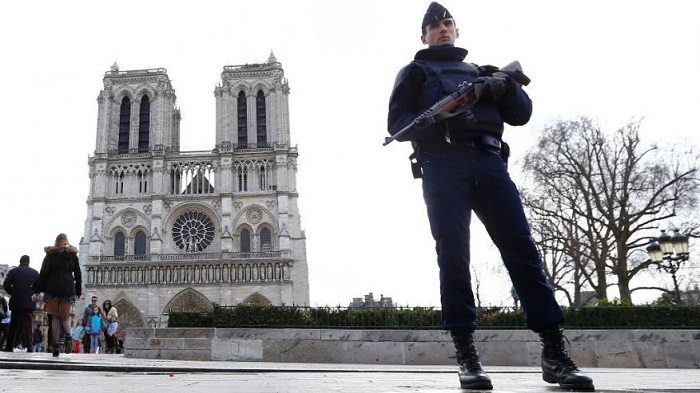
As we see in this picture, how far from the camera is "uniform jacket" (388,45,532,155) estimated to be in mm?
3084

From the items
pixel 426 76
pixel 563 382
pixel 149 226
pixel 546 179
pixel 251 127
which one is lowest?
pixel 563 382

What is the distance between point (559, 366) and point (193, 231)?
1659 inches

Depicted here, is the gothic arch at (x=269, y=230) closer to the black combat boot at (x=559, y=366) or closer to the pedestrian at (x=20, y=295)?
the pedestrian at (x=20, y=295)

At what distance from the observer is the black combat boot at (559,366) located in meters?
2.52

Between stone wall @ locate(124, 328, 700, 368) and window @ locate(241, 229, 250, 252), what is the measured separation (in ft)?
100

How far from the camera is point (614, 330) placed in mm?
11281

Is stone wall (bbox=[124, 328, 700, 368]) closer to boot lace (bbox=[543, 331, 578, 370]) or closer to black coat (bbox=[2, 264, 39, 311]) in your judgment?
black coat (bbox=[2, 264, 39, 311])

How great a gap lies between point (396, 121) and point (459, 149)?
372 mm

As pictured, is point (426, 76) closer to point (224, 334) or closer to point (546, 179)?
point (224, 334)

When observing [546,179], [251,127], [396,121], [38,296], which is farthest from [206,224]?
[396,121]

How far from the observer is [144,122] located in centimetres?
4591

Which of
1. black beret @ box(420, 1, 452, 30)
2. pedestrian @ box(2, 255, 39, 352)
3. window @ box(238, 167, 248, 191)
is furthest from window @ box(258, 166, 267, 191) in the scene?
black beret @ box(420, 1, 452, 30)

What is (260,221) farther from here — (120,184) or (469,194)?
(469,194)

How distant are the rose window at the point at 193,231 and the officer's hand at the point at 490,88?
4121 centimetres
